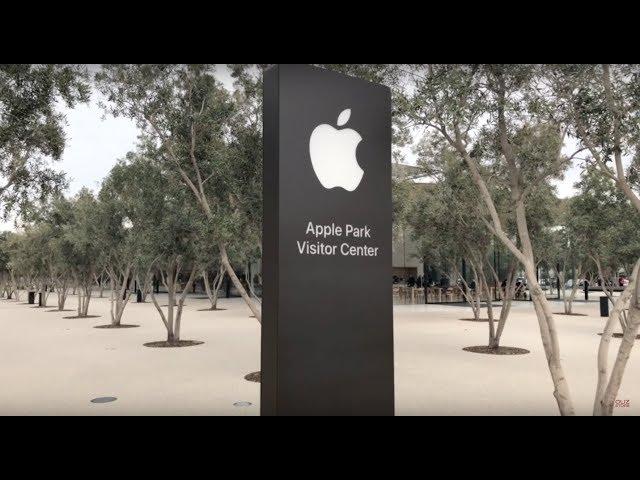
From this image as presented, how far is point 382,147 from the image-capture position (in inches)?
212

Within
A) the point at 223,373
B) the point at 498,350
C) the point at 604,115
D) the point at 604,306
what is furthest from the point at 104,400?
the point at 604,306

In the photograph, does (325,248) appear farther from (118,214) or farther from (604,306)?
(604,306)

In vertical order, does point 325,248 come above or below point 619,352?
above

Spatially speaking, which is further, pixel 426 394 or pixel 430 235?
pixel 430 235

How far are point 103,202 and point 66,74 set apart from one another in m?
9.31

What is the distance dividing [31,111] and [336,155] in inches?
206

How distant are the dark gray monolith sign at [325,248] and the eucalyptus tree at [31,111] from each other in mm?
4371

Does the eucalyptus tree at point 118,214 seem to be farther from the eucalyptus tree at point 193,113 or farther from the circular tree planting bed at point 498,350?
the circular tree planting bed at point 498,350

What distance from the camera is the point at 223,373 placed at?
1033 centimetres

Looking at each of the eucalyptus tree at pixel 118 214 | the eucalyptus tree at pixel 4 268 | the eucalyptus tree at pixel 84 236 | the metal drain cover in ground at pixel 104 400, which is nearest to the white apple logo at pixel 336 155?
the metal drain cover in ground at pixel 104 400

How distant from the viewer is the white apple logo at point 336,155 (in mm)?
4965
